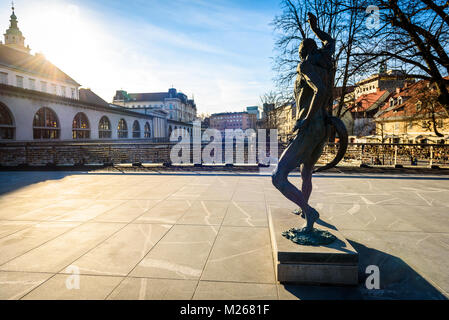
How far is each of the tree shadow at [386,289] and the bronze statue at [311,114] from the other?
86cm

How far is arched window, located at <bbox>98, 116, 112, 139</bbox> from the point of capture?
35.5 metres

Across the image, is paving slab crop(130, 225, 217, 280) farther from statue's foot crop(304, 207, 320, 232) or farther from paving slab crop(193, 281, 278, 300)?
statue's foot crop(304, 207, 320, 232)

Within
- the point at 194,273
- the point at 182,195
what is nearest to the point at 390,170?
the point at 182,195

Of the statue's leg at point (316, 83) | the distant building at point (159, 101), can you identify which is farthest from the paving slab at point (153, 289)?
the distant building at point (159, 101)

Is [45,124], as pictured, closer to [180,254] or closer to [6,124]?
[6,124]

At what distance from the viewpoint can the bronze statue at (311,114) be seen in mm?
3252

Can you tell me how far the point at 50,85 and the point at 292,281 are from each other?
57641 millimetres

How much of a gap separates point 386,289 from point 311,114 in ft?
7.65

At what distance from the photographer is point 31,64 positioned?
141 ft

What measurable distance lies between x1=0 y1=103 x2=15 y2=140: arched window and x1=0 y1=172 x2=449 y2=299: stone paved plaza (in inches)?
771

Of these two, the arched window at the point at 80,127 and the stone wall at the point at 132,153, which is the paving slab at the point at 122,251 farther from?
the arched window at the point at 80,127

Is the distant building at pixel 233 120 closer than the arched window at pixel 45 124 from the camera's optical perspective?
No

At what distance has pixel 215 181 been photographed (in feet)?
33.8
